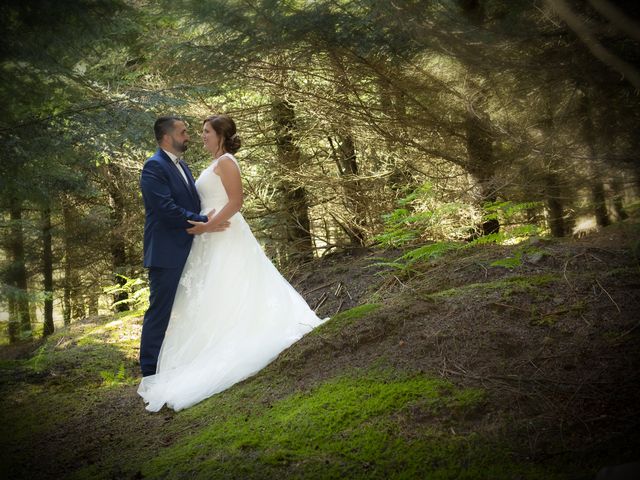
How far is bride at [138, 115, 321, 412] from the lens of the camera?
4859mm

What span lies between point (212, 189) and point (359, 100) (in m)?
2.42

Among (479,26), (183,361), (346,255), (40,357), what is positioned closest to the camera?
(479,26)

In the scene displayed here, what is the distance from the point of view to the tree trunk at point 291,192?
8.73 metres

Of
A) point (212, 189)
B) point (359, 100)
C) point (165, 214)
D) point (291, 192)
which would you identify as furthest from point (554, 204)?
point (165, 214)

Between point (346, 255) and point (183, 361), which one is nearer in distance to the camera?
point (183, 361)

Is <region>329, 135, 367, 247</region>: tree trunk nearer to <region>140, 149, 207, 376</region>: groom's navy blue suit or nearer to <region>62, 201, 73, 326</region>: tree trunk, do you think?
<region>140, 149, 207, 376</region>: groom's navy blue suit

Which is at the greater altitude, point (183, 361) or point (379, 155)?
point (379, 155)

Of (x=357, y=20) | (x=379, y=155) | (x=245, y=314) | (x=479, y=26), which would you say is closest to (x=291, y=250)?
(x=379, y=155)

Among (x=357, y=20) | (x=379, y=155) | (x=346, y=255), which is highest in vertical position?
(x=357, y=20)

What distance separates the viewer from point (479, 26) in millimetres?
4770

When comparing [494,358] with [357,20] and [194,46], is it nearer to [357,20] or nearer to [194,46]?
[357,20]

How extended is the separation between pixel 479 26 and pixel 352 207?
4538 mm

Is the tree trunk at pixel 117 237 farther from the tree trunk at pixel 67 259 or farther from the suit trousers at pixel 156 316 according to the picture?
the suit trousers at pixel 156 316

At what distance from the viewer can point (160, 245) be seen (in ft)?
17.3
